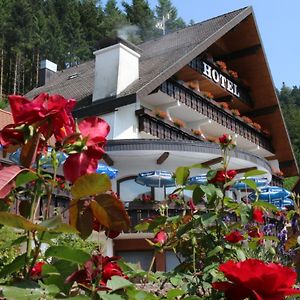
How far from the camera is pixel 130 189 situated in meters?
16.6

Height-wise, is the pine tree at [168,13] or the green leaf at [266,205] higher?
the pine tree at [168,13]

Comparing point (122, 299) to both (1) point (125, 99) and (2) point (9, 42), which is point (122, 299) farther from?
(2) point (9, 42)

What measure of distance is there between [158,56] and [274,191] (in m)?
5.92

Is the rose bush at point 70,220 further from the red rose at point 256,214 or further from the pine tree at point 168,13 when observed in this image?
the pine tree at point 168,13

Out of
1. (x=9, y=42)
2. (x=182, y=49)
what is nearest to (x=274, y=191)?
(x=182, y=49)

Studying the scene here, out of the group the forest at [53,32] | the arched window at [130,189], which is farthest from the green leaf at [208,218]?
the forest at [53,32]

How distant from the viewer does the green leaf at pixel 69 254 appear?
1092 millimetres

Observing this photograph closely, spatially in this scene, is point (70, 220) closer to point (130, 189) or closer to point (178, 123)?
point (130, 189)

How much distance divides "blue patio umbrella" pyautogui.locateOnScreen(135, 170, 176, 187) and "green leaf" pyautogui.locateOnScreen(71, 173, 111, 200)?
13312 millimetres

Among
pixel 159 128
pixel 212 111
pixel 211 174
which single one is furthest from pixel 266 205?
A: pixel 212 111

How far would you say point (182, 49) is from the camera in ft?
58.5

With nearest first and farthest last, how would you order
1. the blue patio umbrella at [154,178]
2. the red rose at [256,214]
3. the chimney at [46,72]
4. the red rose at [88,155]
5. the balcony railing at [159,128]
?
the red rose at [88,155] < the red rose at [256,214] < the blue patio umbrella at [154,178] < the balcony railing at [159,128] < the chimney at [46,72]

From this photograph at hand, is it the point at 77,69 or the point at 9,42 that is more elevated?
the point at 9,42

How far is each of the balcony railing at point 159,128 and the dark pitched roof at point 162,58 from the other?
2.53ft
